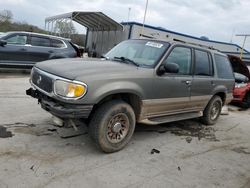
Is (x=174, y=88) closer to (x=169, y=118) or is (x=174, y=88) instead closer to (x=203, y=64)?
(x=169, y=118)

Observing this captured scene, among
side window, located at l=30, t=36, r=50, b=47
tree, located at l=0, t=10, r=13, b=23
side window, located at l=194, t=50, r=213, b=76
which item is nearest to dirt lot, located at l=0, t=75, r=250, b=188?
side window, located at l=194, t=50, r=213, b=76

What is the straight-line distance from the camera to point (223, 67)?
23.9ft

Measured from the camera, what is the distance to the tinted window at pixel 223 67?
277 inches

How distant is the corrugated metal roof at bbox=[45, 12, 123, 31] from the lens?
68.0 feet

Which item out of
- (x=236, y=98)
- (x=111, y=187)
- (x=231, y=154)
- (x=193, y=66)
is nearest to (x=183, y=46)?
(x=193, y=66)

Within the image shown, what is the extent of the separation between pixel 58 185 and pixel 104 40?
894 inches

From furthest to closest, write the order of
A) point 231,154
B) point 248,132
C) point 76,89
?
point 248,132, point 231,154, point 76,89

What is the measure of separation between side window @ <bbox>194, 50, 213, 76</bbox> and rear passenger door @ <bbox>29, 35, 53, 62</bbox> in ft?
24.8

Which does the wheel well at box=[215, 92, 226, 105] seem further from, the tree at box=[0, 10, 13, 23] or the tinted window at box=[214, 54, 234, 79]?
the tree at box=[0, 10, 13, 23]

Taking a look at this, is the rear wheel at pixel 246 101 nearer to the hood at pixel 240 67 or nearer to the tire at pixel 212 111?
the hood at pixel 240 67

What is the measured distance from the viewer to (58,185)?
3520 millimetres

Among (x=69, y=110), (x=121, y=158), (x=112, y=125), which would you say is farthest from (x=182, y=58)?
(x=69, y=110)

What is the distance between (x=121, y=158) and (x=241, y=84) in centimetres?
723

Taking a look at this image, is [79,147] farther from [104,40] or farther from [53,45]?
[104,40]
